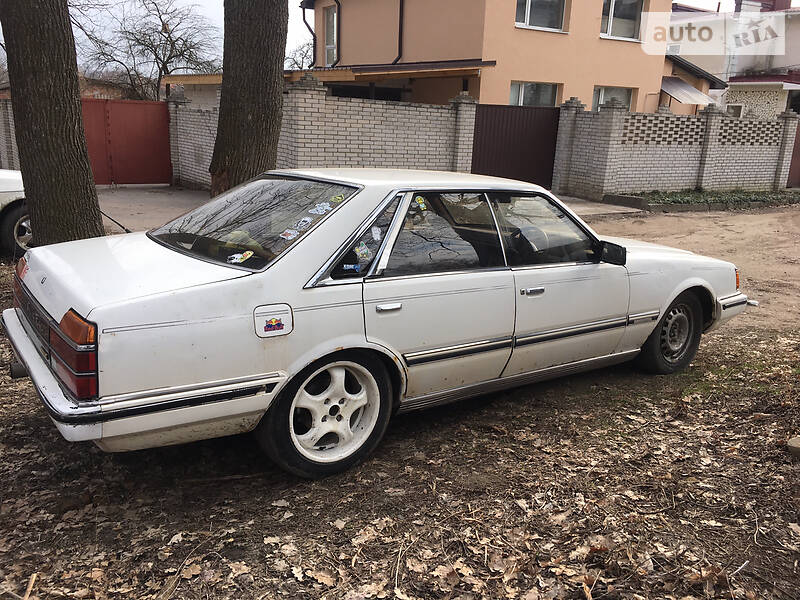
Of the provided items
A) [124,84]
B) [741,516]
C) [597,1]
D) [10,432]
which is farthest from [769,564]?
[124,84]

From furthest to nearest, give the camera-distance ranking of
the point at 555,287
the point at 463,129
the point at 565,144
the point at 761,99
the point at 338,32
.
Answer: the point at 761,99 < the point at 338,32 < the point at 565,144 < the point at 463,129 < the point at 555,287

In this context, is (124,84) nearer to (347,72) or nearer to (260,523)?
(347,72)

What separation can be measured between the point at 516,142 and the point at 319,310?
533 inches

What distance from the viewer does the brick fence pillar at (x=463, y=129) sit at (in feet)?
47.3

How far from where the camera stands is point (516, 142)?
15.8 metres

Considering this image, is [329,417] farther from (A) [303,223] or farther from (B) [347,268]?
(A) [303,223]

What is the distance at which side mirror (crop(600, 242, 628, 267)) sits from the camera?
426cm

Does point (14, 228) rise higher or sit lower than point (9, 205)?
lower

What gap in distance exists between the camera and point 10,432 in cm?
382

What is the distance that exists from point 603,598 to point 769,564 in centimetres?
79

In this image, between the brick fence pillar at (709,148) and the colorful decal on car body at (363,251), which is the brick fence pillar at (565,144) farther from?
the colorful decal on car body at (363,251)

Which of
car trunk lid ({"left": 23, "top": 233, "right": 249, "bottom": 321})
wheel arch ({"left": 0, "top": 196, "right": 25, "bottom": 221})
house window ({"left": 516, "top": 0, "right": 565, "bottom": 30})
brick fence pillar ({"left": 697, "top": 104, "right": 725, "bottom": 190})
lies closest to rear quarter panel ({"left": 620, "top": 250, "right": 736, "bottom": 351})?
car trunk lid ({"left": 23, "top": 233, "right": 249, "bottom": 321})

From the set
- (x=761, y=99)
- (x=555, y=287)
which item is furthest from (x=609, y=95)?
(x=555, y=287)

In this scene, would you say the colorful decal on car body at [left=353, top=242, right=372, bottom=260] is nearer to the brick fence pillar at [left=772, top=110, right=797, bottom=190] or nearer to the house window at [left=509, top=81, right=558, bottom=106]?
the house window at [left=509, top=81, right=558, bottom=106]
